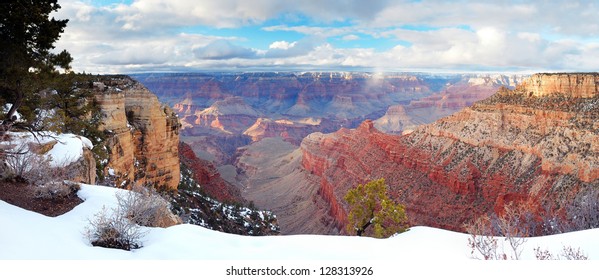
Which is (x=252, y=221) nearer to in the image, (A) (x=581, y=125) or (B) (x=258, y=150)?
(A) (x=581, y=125)

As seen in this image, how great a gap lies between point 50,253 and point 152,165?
22333mm

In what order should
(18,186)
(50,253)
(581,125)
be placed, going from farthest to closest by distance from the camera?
(581,125)
(18,186)
(50,253)

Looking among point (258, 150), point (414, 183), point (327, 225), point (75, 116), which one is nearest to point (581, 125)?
point (414, 183)

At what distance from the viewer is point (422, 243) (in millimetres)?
9195

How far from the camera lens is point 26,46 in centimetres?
1295

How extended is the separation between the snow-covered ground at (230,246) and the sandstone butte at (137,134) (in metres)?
13.6

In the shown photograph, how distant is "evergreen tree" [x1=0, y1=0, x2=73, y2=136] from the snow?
2.88 ft

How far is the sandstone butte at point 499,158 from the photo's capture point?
33.7m

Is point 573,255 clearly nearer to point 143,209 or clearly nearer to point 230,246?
point 230,246

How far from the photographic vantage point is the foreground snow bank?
23.4 feet

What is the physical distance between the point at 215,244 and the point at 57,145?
10505 mm

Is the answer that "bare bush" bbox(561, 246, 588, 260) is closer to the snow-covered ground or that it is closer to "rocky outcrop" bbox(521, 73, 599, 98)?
the snow-covered ground

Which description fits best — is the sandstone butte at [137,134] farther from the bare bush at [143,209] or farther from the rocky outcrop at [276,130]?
the rocky outcrop at [276,130]

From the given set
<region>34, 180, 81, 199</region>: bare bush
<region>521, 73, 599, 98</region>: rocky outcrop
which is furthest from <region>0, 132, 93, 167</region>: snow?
<region>521, 73, 599, 98</region>: rocky outcrop
